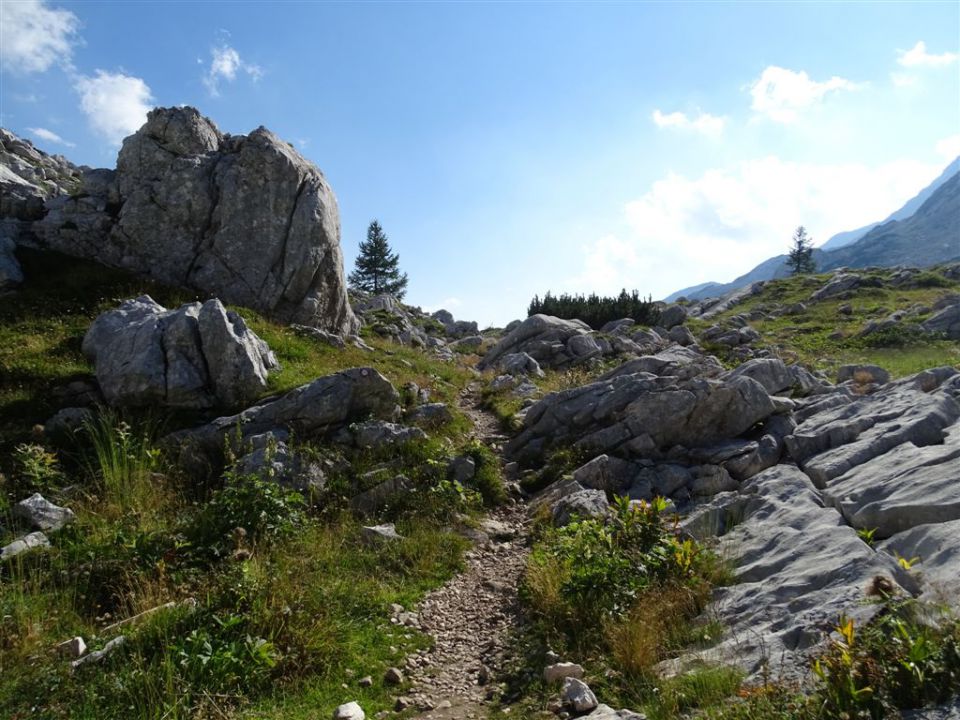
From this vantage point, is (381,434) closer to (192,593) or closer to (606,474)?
(606,474)

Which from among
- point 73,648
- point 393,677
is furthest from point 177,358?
point 393,677

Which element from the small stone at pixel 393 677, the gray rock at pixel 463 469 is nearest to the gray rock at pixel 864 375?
the gray rock at pixel 463 469

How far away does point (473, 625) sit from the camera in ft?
28.9

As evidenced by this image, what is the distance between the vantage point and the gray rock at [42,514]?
9414 millimetres

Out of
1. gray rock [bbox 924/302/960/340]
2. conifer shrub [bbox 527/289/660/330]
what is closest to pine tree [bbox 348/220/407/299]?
conifer shrub [bbox 527/289/660/330]

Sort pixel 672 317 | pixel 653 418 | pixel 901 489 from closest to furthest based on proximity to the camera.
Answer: pixel 901 489 < pixel 653 418 < pixel 672 317

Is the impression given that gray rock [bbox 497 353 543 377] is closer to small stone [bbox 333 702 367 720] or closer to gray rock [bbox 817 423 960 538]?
gray rock [bbox 817 423 960 538]

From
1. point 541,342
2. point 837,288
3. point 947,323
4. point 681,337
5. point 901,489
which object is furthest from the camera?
point 837,288

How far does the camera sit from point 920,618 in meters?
5.52

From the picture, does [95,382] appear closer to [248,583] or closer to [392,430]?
[392,430]

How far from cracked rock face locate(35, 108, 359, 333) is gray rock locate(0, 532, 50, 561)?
14.7m

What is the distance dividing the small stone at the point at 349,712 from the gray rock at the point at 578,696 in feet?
7.62

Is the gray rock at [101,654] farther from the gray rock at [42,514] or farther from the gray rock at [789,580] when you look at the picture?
the gray rock at [789,580]

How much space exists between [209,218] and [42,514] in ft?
53.1
